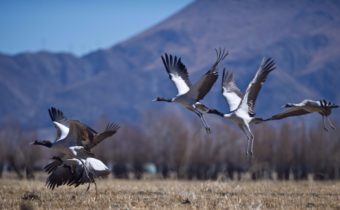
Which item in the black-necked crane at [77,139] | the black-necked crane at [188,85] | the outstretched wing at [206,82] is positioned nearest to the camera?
the black-necked crane at [77,139]

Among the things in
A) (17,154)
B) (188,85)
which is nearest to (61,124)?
(188,85)

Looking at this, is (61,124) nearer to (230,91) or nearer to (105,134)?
(105,134)

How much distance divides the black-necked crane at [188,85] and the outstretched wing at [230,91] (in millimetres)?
763

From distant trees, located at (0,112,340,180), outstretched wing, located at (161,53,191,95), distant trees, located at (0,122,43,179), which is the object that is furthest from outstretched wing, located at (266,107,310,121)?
distant trees, located at (0,122,43,179)

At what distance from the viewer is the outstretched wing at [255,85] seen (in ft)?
63.5

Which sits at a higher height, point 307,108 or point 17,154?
point 17,154

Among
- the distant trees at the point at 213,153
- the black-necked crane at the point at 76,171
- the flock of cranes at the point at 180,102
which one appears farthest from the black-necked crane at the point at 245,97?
the distant trees at the point at 213,153

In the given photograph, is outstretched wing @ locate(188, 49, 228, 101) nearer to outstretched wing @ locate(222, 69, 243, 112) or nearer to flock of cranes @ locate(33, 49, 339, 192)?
flock of cranes @ locate(33, 49, 339, 192)

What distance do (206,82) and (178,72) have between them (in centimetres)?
171

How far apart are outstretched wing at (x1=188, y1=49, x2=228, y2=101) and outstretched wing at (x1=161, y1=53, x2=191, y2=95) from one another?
0.58 metres

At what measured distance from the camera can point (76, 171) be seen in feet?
58.7

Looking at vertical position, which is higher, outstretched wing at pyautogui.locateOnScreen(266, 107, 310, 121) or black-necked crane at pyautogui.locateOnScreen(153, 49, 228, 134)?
black-necked crane at pyautogui.locateOnScreen(153, 49, 228, 134)

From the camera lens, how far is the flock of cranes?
17.6m

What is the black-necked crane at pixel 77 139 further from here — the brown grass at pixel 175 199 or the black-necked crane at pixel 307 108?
the black-necked crane at pixel 307 108
